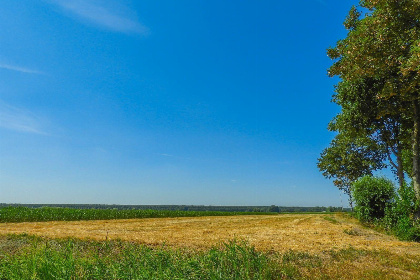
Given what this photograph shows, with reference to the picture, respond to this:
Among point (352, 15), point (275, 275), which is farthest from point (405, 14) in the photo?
point (275, 275)

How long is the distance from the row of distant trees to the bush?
108 cm

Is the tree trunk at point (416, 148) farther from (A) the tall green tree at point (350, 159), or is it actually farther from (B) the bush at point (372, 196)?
(A) the tall green tree at point (350, 159)

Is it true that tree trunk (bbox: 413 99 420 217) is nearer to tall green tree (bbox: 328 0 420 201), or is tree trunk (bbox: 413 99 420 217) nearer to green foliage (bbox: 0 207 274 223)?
tall green tree (bbox: 328 0 420 201)

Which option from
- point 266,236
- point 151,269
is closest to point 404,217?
point 266,236

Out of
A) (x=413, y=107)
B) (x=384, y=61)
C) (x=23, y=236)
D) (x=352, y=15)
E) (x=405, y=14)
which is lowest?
(x=23, y=236)

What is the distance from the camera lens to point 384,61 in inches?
588

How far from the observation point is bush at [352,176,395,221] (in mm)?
19422

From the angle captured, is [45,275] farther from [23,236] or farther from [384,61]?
[384,61]

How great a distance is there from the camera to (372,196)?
20.0 metres

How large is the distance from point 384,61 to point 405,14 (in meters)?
2.37

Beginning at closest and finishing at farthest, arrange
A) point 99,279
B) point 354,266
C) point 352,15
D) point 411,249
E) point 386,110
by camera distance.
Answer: point 99,279
point 354,266
point 411,249
point 386,110
point 352,15

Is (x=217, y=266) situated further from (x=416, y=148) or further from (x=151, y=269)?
(x=416, y=148)

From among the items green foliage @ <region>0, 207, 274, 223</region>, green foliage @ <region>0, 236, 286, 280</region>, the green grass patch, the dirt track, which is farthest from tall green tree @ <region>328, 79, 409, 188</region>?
green foliage @ <region>0, 207, 274, 223</region>

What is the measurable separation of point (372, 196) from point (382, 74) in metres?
8.45
